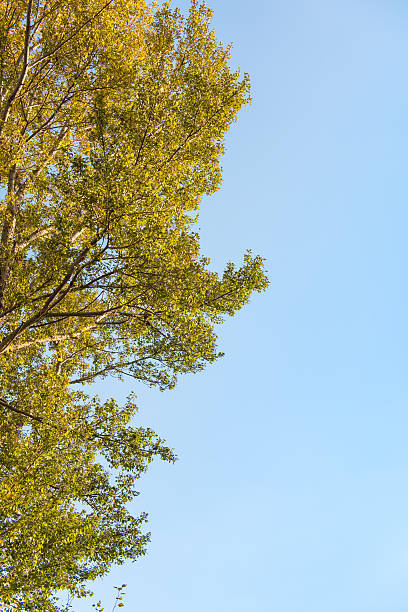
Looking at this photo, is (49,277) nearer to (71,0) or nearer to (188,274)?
(188,274)

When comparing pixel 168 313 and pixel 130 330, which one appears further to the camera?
pixel 130 330

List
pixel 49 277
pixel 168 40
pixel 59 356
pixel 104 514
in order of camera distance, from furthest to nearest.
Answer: pixel 168 40
pixel 59 356
pixel 104 514
pixel 49 277

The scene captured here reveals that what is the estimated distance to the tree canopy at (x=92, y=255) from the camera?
1033cm

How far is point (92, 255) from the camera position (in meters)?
10.9

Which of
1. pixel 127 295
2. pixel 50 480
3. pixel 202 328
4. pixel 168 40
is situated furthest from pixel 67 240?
pixel 168 40

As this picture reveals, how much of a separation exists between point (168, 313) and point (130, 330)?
2.64 metres

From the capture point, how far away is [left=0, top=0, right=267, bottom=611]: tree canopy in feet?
33.9

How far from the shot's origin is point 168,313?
11.9 metres

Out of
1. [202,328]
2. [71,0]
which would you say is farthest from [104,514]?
[71,0]

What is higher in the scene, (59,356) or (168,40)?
(168,40)

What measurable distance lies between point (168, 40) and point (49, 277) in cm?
1013

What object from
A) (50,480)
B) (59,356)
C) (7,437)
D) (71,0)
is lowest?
(50,480)

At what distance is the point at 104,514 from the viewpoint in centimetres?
1260

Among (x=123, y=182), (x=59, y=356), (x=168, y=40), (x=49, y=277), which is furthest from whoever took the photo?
(x=168, y=40)
